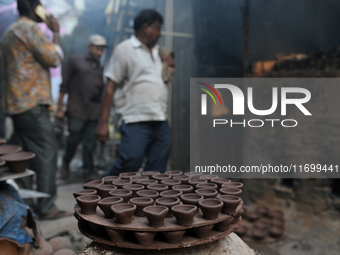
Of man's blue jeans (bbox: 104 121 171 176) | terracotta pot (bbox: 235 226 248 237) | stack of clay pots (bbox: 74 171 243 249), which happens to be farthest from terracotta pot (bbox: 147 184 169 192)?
terracotta pot (bbox: 235 226 248 237)

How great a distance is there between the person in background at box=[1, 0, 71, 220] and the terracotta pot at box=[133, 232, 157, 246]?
2057 mm

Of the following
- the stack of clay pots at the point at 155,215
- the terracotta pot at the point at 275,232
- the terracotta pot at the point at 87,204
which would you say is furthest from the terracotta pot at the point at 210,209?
the terracotta pot at the point at 275,232

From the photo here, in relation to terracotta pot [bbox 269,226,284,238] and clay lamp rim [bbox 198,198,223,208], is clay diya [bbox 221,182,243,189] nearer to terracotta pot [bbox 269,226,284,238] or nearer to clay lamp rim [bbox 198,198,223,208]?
clay lamp rim [bbox 198,198,223,208]

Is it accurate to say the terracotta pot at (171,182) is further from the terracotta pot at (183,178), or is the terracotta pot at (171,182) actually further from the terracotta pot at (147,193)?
the terracotta pot at (147,193)

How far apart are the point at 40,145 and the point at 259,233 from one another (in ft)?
8.07

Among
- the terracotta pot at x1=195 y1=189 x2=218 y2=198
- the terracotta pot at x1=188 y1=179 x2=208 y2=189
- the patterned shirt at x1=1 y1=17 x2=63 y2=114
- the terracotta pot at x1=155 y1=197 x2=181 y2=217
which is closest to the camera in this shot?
the terracotta pot at x1=155 y1=197 x2=181 y2=217

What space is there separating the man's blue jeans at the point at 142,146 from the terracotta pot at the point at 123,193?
1.34m

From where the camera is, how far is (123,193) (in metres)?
1.32

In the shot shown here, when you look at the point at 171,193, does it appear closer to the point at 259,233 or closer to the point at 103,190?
the point at 103,190

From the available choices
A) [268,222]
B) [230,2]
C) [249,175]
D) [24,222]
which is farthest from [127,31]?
[24,222]

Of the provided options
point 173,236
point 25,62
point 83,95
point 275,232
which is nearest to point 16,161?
point 173,236

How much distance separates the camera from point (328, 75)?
354cm

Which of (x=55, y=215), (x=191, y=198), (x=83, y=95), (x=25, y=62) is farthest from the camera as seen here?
(x=83, y=95)

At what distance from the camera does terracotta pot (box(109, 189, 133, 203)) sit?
1268 millimetres
